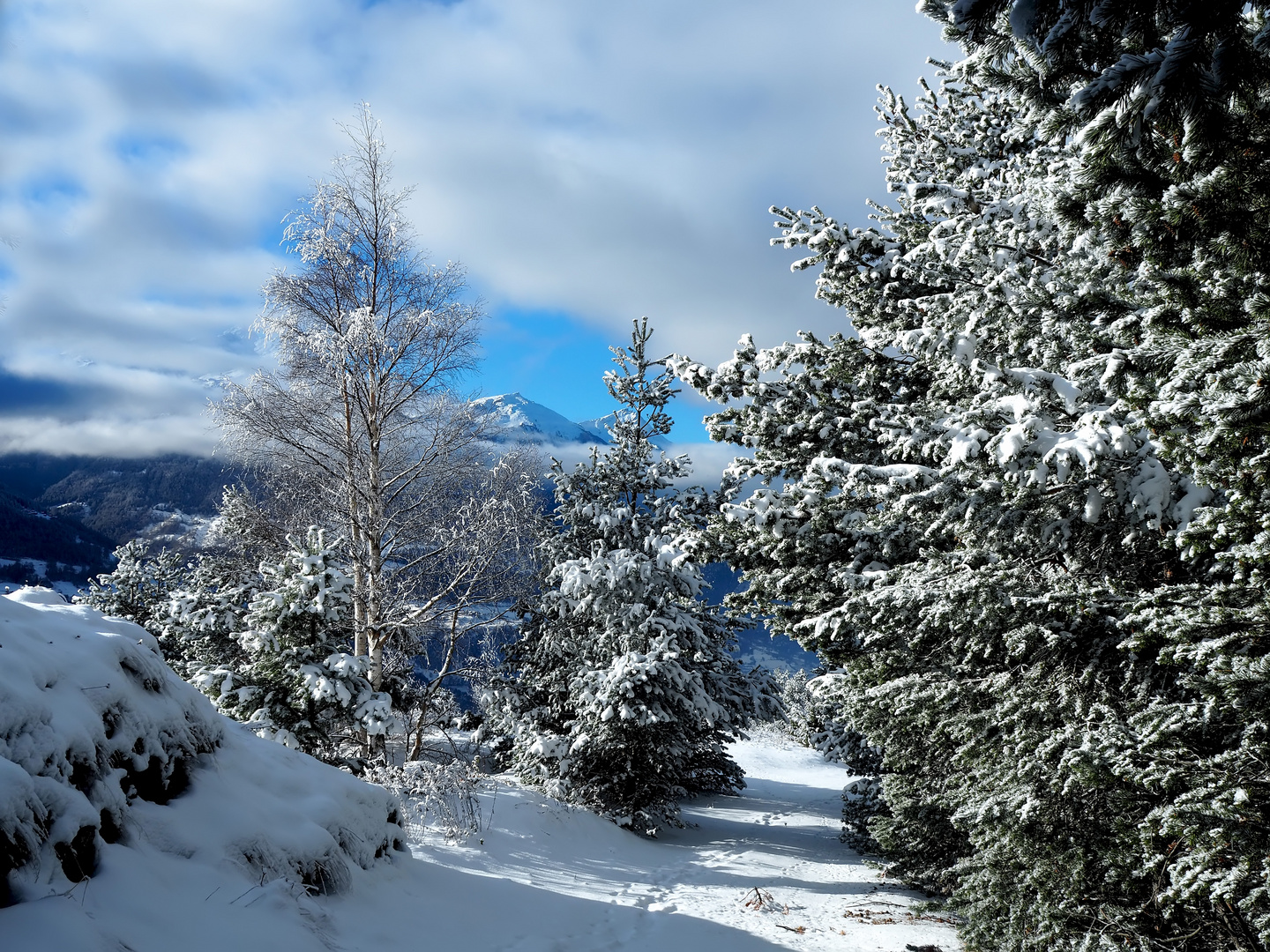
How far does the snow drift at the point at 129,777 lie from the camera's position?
11.3 feet

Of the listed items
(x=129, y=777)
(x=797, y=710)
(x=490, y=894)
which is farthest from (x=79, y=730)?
(x=797, y=710)

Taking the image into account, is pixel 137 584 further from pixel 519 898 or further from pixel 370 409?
pixel 519 898

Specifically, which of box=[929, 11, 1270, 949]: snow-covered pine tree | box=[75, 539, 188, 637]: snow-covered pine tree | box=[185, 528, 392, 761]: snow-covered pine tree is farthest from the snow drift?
box=[75, 539, 188, 637]: snow-covered pine tree

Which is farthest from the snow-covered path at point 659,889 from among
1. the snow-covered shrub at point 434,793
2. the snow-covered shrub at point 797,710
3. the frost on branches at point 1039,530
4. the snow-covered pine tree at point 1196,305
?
the snow-covered shrub at point 797,710

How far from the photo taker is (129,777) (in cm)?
434

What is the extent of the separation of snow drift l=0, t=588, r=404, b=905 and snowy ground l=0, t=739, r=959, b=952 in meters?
0.11

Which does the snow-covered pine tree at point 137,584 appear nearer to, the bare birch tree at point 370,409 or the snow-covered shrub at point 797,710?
the bare birch tree at point 370,409

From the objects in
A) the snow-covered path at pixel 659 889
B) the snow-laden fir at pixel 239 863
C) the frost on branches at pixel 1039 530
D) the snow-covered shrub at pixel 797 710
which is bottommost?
the snow-covered shrub at pixel 797 710

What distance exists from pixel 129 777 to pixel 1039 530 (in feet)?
20.7

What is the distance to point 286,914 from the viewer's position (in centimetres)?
426

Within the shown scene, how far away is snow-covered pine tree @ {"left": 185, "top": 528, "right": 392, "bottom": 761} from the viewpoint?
893 centimetres

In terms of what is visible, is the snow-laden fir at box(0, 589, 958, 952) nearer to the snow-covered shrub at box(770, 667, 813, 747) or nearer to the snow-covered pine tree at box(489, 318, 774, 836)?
the snow-covered pine tree at box(489, 318, 774, 836)

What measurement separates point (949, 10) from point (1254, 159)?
1676mm

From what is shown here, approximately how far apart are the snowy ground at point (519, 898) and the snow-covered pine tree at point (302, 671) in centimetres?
207
